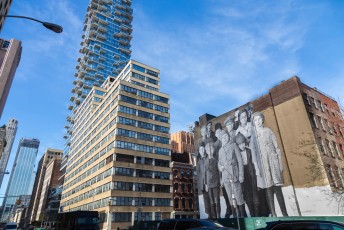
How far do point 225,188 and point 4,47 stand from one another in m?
83.0

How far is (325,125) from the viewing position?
40781 mm

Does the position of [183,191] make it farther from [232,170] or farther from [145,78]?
[145,78]

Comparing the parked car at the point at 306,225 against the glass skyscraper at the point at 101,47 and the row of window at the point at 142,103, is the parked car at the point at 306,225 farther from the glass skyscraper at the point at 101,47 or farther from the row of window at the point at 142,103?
the glass skyscraper at the point at 101,47

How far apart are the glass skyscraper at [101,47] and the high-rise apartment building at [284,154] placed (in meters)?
89.9

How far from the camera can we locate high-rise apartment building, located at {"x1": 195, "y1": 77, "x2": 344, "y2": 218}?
34812 mm

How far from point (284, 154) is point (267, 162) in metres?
2.93

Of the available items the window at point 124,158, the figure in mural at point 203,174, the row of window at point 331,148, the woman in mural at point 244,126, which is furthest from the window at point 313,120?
the window at point 124,158

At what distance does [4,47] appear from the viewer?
268 ft

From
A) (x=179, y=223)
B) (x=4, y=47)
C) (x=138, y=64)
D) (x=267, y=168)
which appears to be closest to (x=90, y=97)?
(x=138, y=64)

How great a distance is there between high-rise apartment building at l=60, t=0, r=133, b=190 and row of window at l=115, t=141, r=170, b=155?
63552mm

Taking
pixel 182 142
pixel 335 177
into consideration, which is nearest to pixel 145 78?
pixel 335 177

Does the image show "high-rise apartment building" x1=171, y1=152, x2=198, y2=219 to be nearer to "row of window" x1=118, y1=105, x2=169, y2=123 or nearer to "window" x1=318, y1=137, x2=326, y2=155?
"row of window" x1=118, y1=105, x2=169, y2=123

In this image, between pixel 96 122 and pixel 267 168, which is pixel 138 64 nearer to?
pixel 96 122

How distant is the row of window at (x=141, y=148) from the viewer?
209ft
